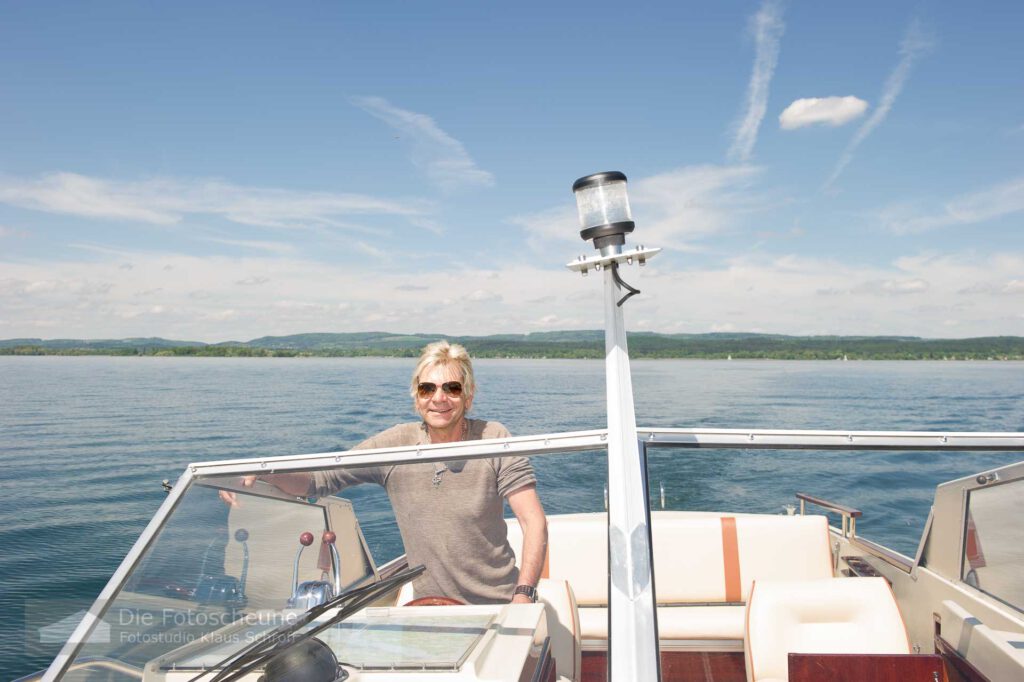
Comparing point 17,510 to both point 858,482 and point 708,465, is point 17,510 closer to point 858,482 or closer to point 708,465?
point 708,465

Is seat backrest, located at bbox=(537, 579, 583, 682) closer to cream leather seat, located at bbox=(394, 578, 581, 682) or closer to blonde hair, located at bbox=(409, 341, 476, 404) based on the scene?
cream leather seat, located at bbox=(394, 578, 581, 682)

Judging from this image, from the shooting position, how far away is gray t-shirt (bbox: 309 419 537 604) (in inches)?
71.1

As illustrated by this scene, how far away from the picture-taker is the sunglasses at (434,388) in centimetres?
231

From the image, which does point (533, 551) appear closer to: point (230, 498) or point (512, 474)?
point (512, 474)

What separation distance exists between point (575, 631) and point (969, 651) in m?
1.32

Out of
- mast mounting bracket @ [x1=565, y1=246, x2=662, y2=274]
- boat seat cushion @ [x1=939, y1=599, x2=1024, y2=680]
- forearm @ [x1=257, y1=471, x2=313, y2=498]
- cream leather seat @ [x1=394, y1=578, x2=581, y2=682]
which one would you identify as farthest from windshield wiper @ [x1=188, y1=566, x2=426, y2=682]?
boat seat cushion @ [x1=939, y1=599, x2=1024, y2=680]

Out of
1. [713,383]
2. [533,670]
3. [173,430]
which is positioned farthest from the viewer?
[713,383]

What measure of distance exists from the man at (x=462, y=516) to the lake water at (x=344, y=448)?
92 millimetres

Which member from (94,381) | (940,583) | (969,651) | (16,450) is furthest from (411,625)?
(94,381)

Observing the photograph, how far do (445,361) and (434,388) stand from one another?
0.12 m

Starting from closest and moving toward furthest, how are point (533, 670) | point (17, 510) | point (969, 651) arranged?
point (533, 670)
point (969, 651)
point (17, 510)

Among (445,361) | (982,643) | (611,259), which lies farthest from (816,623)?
(445,361)

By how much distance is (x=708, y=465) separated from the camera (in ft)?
39.7

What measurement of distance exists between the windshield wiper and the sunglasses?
858mm
